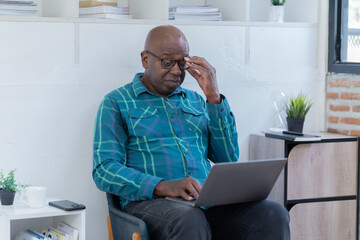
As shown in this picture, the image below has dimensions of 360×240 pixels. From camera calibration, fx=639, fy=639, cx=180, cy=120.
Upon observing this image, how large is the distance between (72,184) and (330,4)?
186cm

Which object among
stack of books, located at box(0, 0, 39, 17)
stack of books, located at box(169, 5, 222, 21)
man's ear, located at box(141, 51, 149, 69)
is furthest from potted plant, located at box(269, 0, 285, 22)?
stack of books, located at box(0, 0, 39, 17)

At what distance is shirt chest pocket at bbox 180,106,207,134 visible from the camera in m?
3.07

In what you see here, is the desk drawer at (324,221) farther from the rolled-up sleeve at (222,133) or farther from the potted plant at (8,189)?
the potted plant at (8,189)

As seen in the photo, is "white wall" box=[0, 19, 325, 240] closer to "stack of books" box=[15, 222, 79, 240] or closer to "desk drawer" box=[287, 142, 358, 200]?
"stack of books" box=[15, 222, 79, 240]

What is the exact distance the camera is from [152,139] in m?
2.95

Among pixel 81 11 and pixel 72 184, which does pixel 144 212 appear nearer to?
pixel 72 184

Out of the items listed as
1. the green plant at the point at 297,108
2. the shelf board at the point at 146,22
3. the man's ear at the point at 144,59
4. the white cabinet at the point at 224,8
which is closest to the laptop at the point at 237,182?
the man's ear at the point at 144,59

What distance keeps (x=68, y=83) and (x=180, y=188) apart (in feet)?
2.88

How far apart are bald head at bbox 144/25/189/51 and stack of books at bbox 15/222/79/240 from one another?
911mm

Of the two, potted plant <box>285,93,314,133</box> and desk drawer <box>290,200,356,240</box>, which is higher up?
potted plant <box>285,93,314,133</box>

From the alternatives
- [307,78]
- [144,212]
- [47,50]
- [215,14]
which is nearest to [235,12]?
[215,14]

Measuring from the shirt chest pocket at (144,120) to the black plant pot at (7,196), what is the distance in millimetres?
607

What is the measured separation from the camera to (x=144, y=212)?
2.68 metres

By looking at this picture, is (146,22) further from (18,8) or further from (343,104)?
(343,104)
